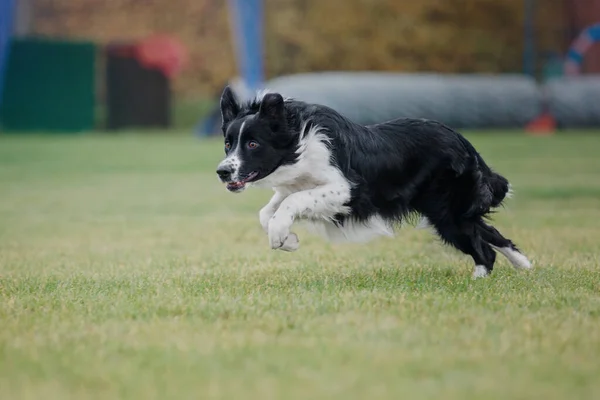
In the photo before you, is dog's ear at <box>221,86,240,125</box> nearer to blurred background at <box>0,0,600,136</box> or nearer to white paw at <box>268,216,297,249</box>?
white paw at <box>268,216,297,249</box>

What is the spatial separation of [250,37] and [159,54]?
5.84 metres

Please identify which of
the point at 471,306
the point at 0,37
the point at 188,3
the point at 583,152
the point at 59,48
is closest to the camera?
the point at 471,306

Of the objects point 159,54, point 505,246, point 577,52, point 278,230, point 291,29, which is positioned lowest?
point 159,54

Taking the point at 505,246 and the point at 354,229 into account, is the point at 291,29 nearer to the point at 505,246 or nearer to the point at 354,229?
the point at 505,246

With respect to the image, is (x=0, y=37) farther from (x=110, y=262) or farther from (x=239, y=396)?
(x=239, y=396)

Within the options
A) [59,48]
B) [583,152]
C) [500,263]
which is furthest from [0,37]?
[500,263]

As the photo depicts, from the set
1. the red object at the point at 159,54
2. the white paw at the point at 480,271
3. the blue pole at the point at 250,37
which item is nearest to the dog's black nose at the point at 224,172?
the white paw at the point at 480,271

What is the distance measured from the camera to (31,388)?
9.66 feet

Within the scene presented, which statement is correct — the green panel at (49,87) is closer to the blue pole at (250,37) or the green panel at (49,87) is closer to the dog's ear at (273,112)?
the blue pole at (250,37)

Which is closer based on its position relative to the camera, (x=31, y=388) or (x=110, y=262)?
(x=31, y=388)

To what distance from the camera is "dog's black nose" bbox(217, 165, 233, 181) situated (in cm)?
505

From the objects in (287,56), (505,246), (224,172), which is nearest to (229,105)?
(224,172)

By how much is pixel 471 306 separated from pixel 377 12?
2597 cm

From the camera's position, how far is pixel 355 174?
5.28 meters
